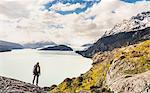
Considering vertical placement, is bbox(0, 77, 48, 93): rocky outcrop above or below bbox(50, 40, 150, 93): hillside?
below

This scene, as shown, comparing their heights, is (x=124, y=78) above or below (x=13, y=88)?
above

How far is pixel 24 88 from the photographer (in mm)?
17297

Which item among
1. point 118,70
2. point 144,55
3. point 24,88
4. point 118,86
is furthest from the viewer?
point 144,55

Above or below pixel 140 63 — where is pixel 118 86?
below

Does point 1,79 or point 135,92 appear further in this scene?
point 135,92

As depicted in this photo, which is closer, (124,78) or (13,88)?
(13,88)

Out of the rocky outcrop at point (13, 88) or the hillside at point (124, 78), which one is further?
the hillside at point (124, 78)

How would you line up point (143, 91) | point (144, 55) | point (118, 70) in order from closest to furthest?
1. point (143, 91)
2. point (118, 70)
3. point (144, 55)

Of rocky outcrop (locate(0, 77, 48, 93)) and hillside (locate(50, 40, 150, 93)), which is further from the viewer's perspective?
hillside (locate(50, 40, 150, 93))

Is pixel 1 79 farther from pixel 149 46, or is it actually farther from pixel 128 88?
pixel 149 46

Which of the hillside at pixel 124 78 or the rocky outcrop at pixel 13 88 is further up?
the hillside at pixel 124 78

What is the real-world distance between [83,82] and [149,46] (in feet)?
114

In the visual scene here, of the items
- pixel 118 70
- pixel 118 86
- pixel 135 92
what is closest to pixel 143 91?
pixel 135 92

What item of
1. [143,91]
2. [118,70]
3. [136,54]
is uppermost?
[136,54]
